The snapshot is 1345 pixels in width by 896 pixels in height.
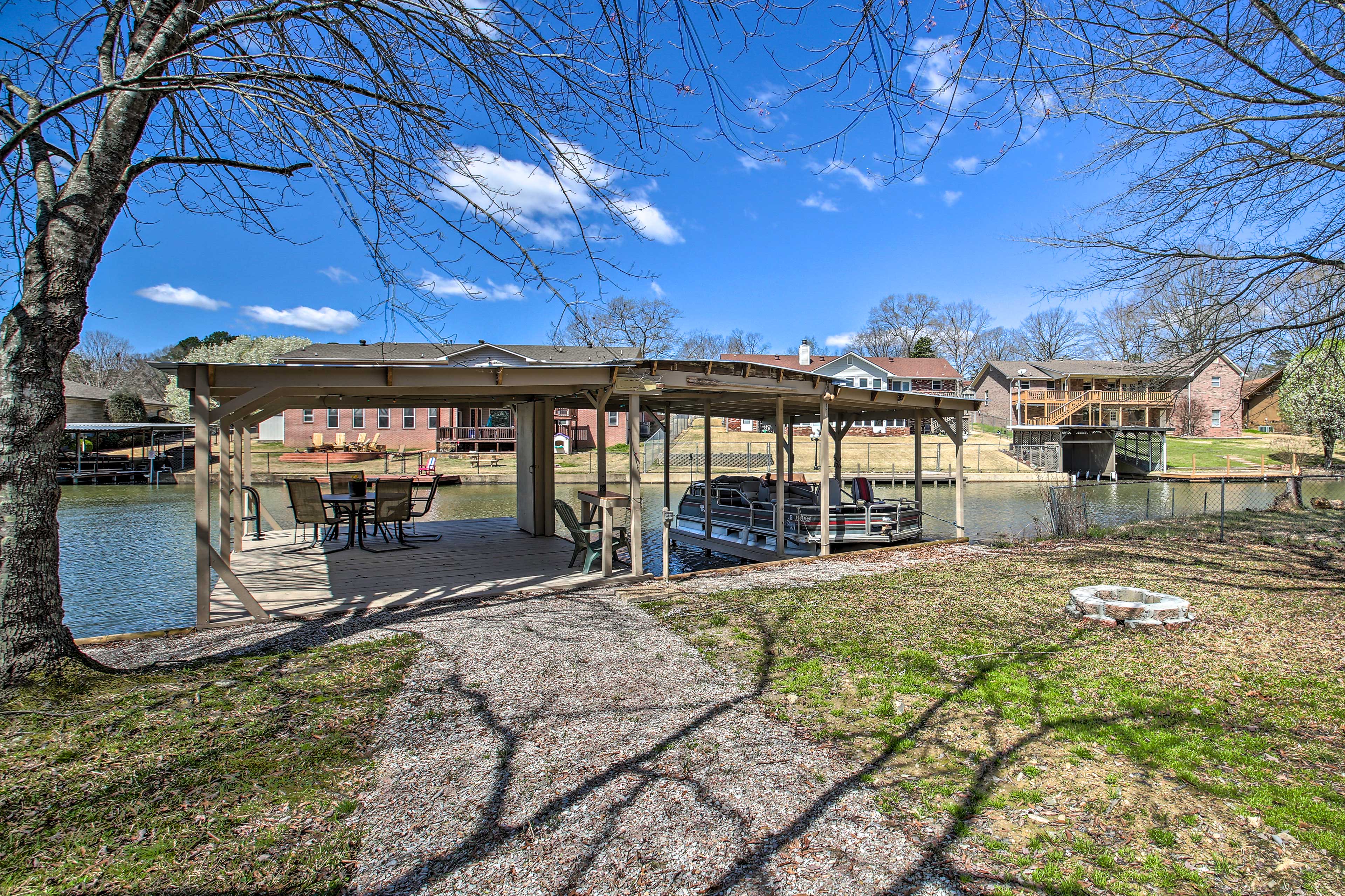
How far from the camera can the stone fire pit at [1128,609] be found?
577cm

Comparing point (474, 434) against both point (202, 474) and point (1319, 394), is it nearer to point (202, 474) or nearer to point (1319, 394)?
point (202, 474)

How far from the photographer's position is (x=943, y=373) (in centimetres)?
5253

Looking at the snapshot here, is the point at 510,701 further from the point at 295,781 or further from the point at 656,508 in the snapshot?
the point at 656,508

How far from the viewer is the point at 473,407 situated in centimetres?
1167

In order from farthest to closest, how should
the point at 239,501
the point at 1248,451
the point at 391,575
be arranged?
1. the point at 1248,451
2. the point at 239,501
3. the point at 391,575

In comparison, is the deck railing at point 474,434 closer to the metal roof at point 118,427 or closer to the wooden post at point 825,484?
the metal roof at point 118,427

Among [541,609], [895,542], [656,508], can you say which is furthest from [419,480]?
[541,609]

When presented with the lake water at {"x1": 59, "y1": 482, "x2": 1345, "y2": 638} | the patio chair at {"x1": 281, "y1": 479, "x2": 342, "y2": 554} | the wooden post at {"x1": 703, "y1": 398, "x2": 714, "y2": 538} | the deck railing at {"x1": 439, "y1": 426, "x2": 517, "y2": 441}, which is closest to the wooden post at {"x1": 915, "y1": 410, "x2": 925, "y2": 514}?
the lake water at {"x1": 59, "y1": 482, "x2": 1345, "y2": 638}

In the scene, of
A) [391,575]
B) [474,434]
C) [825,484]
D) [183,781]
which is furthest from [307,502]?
[474,434]

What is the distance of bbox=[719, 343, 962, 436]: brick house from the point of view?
159ft

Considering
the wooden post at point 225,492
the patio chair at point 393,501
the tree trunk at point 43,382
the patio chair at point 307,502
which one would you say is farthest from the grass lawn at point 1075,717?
the patio chair at point 307,502

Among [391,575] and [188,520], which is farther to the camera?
[188,520]

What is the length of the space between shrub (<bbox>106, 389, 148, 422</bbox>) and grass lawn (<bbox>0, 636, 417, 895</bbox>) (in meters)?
46.2

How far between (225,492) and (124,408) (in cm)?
4408
